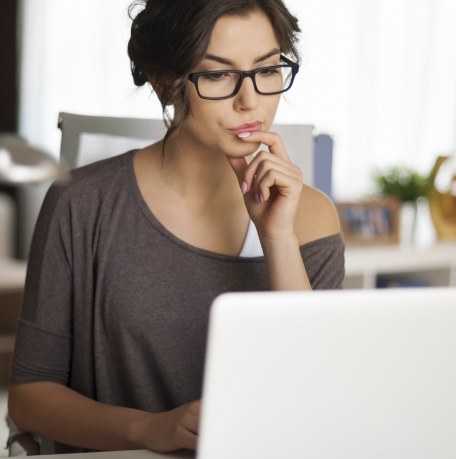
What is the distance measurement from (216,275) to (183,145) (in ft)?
0.70

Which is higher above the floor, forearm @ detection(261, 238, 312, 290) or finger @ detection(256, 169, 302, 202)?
finger @ detection(256, 169, 302, 202)

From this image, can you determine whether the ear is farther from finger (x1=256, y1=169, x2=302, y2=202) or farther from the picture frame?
the picture frame

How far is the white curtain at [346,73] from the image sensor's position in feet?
15.0

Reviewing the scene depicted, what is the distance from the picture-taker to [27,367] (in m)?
1.51

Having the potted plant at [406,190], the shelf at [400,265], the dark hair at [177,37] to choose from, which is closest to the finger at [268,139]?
the dark hair at [177,37]

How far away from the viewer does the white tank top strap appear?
159 cm

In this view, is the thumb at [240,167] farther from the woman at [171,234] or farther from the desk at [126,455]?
the desk at [126,455]

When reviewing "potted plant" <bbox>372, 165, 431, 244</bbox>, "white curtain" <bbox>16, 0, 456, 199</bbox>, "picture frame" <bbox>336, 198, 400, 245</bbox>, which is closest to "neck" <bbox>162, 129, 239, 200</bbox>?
"picture frame" <bbox>336, 198, 400, 245</bbox>

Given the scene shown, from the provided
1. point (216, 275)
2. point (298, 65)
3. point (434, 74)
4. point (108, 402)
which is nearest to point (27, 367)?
point (108, 402)

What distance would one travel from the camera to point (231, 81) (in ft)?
4.72

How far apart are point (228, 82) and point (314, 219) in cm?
30

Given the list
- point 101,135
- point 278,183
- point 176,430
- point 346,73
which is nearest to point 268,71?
point 278,183

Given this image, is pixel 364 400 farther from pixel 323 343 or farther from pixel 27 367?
pixel 27 367

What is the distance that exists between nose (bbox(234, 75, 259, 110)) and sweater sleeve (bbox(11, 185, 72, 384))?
334 mm
